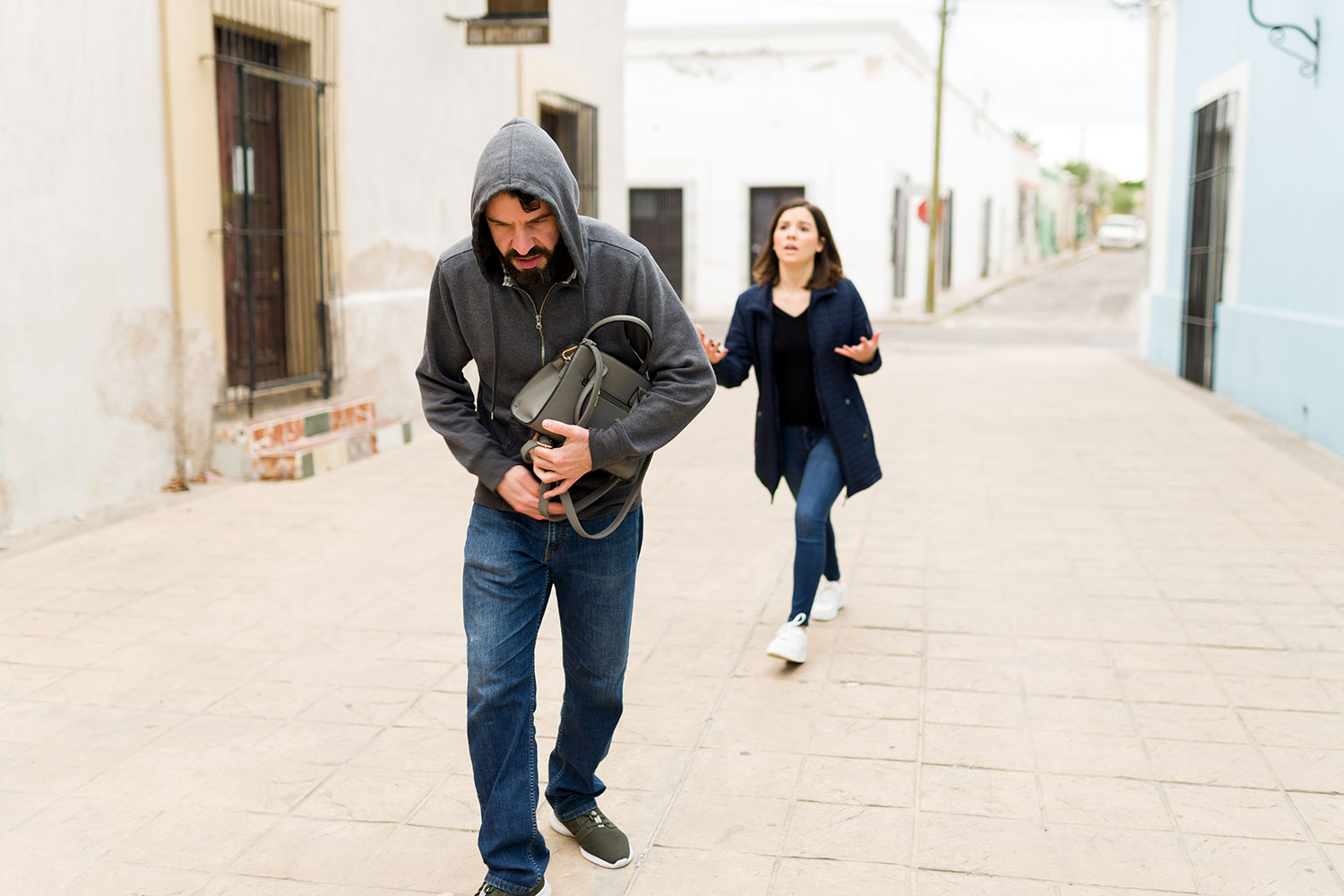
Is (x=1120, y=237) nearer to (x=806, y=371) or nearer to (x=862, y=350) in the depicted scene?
(x=806, y=371)

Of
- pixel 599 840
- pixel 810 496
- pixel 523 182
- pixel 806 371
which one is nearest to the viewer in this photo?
pixel 523 182

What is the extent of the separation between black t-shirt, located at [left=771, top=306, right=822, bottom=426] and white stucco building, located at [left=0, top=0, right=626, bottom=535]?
3934 mm

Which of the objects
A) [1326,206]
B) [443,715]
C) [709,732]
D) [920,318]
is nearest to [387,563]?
[443,715]

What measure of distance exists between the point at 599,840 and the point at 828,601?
2.25 metres

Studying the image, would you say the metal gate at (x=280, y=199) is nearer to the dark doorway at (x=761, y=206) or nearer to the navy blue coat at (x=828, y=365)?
the navy blue coat at (x=828, y=365)

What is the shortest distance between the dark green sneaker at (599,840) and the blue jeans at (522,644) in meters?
0.24

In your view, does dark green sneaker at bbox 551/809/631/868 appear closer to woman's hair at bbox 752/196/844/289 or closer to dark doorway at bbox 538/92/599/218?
woman's hair at bbox 752/196/844/289

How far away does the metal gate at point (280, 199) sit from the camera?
27.2 feet

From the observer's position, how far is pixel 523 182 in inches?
103

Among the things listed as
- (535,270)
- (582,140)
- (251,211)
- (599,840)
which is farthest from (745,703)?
(582,140)

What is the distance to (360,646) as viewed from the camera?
15.7 ft

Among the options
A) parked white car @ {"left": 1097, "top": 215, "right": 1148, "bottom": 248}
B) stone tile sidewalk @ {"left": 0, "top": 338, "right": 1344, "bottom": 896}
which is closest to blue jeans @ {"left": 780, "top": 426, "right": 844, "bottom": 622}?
stone tile sidewalk @ {"left": 0, "top": 338, "right": 1344, "bottom": 896}

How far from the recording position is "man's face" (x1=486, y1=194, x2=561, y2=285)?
105 inches

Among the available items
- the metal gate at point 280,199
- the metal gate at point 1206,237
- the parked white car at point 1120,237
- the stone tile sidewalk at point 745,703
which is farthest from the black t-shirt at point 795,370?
the parked white car at point 1120,237
